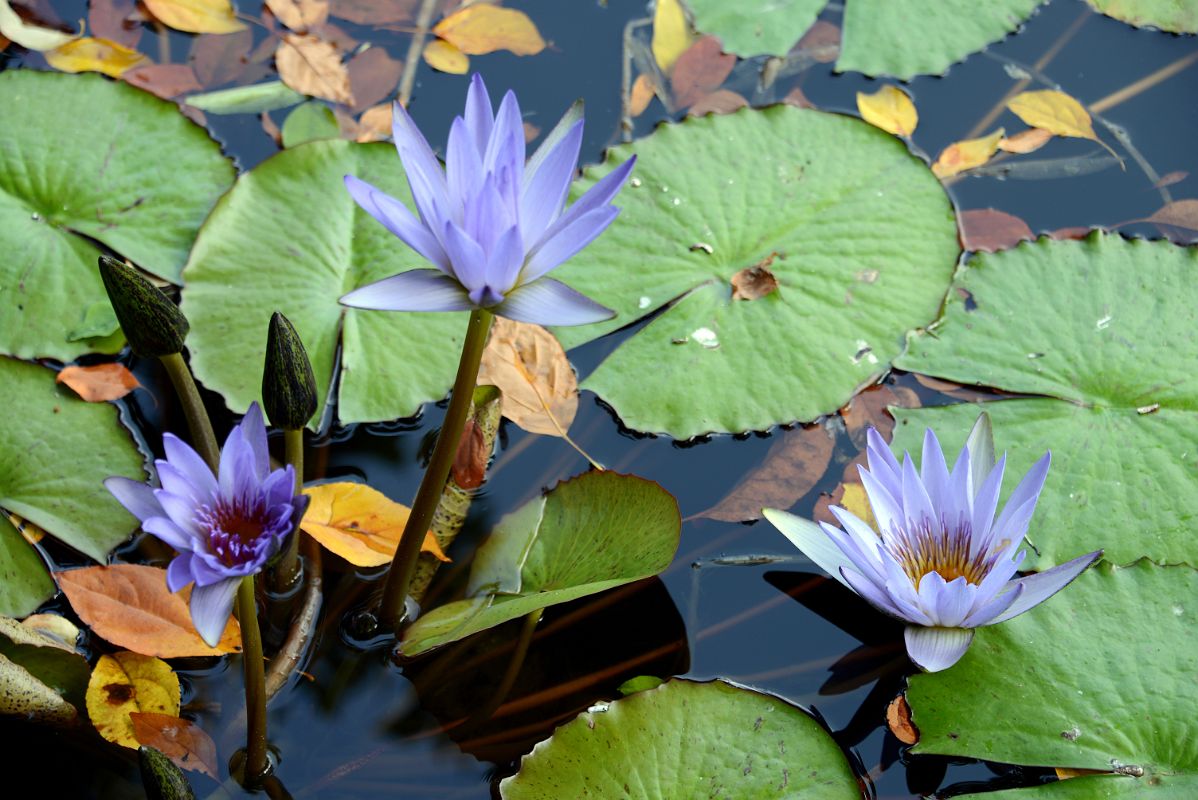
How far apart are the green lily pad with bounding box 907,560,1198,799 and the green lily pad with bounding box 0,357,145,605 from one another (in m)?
1.86

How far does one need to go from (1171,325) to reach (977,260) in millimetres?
500

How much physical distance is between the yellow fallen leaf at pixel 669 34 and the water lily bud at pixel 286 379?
2185 mm

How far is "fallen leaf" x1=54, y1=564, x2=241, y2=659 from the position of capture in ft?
7.17

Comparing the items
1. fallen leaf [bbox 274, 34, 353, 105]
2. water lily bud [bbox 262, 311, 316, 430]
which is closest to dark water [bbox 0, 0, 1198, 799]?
water lily bud [bbox 262, 311, 316, 430]

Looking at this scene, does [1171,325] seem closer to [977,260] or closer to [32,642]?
[977,260]

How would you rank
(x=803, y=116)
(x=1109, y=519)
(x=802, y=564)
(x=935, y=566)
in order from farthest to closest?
(x=803, y=116)
(x=802, y=564)
(x=1109, y=519)
(x=935, y=566)

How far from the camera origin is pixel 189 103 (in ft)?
11.1

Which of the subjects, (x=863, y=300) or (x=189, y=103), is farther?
(x=189, y=103)

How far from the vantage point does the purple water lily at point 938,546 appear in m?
1.99

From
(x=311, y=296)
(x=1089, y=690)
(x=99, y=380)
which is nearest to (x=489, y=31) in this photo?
(x=311, y=296)

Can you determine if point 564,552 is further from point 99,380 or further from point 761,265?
point 99,380

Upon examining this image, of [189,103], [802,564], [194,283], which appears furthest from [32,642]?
[189,103]

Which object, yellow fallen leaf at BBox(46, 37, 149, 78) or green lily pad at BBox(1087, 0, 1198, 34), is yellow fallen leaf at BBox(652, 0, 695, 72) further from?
yellow fallen leaf at BBox(46, 37, 149, 78)

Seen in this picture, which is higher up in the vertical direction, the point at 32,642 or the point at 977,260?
the point at 977,260
